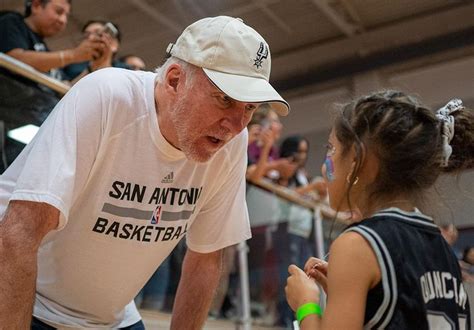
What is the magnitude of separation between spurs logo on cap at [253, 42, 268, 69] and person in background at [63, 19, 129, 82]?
1392 millimetres

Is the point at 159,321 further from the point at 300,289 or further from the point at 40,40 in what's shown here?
the point at 300,289

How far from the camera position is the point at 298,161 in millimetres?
5016

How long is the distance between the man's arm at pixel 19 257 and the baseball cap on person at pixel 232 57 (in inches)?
19.7

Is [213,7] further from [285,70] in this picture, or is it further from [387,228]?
[387,228]

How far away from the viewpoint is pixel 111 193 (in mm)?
1571

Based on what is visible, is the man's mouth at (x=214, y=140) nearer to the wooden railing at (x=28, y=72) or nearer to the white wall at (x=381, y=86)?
the wooden railing at (x=28, y=72)

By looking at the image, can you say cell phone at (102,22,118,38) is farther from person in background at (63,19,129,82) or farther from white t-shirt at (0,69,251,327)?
white t-shirt at (0,69,251,327)

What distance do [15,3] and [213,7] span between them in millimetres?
2199

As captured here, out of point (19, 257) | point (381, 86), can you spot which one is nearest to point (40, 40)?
point (19, 257)

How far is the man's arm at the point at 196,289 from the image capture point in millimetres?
1845

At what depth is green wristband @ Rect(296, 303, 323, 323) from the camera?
124cm

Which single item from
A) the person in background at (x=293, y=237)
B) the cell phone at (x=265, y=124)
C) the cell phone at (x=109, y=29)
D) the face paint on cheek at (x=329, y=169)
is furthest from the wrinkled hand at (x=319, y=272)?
the cell phone at (x=265, y=124)

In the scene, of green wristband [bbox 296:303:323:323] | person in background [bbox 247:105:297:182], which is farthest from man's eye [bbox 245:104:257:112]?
person in background [bbox 247:105:297:182]

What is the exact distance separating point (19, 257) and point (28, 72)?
1325 millimetres
